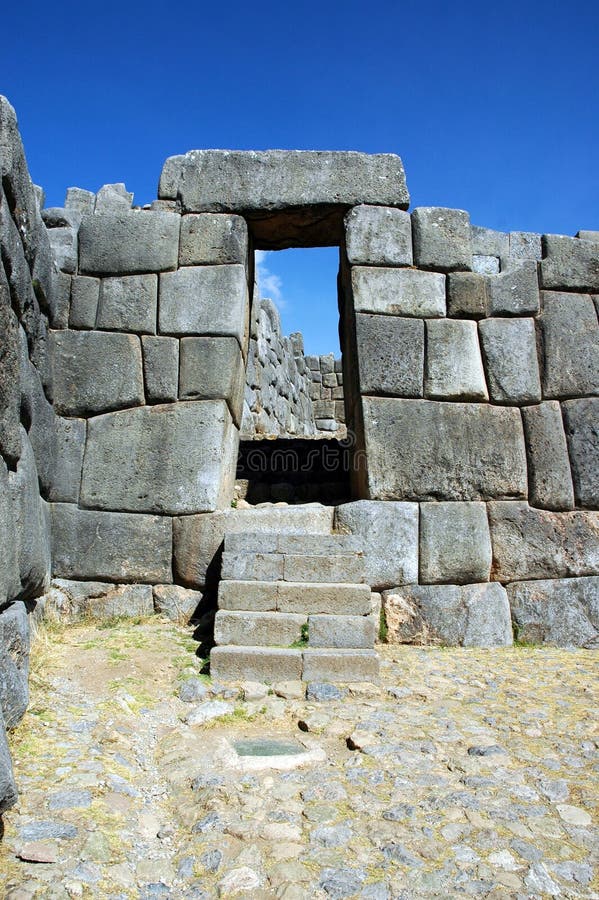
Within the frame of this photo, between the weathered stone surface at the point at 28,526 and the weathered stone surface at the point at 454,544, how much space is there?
8.57ft

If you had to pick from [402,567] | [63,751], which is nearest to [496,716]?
[402,567]

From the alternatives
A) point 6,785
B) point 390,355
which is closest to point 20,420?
point 6,785

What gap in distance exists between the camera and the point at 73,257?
17.0 feet

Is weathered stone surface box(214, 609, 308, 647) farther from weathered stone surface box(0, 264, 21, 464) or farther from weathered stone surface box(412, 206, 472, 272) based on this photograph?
weathered stone surface box(412, 206, 472, 272)

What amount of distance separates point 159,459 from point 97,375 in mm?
823

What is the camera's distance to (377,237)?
17.0ft

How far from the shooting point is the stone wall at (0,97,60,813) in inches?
118

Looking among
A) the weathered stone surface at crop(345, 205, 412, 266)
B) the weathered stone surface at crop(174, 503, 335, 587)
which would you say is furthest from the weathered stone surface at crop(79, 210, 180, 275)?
the weathered stone surface at crop(174, 503, 335, 587)

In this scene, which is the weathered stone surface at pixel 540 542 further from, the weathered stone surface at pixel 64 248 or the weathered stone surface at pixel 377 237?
the weathered stone surface at pixel 64 248

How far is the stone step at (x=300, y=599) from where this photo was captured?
4.05m

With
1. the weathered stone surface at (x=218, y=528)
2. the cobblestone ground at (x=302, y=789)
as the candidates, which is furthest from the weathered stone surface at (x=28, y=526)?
the weathered stone surface at (x=218, y=528)

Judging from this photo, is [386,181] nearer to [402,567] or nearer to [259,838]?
[402,567]

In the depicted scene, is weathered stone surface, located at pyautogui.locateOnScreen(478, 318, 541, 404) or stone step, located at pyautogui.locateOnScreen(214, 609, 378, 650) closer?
stone step, located at pyautogui.locateOnScreen(214, 609, 378, 650)

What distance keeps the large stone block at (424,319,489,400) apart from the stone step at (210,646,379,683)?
2.20m
